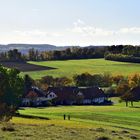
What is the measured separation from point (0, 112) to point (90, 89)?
79.0 meters

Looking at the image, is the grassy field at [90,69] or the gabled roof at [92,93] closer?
the gabled roof at [92,93]

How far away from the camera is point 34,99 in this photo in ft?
Answer: 392

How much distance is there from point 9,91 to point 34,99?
62258mm

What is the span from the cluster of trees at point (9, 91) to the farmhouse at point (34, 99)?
55099 millimetres

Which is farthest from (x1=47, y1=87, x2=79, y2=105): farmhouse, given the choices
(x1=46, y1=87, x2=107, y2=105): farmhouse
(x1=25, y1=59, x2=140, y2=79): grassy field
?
(x1=25, y1=59, x2=140, y2=79): grassy field

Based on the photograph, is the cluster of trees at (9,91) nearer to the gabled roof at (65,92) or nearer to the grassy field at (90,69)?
the gabled roof at (65,92)

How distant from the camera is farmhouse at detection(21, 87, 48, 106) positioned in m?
117

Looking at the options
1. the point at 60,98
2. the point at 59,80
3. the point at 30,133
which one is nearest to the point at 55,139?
the point at 30,133

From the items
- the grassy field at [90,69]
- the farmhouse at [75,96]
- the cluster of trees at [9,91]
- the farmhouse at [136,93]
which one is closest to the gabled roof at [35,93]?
the farmhouse at [75,96]

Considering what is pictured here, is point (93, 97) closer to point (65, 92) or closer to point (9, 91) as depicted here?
point (65, 92)

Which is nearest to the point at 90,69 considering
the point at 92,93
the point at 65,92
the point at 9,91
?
the point at 92,93

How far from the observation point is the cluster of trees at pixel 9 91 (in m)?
54.3

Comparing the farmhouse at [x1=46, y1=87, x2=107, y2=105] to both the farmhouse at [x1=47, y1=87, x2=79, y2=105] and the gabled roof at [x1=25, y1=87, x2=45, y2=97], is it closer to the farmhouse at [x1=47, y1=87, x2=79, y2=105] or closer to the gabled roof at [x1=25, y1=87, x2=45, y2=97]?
the farmhouse at [x1=47, y1=87, x2=79, y2=105]

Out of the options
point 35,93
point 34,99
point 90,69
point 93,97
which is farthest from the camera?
point 90,69
